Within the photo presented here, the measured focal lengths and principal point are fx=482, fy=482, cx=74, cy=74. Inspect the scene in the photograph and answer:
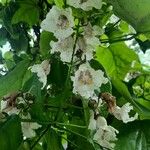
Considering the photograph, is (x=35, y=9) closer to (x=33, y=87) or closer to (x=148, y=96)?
(x=33, y=87)

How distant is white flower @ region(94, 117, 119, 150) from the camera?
85 centimetres

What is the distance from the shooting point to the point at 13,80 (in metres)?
0.96

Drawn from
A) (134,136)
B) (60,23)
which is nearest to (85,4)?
(60,23)

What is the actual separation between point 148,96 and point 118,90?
6.9 inches

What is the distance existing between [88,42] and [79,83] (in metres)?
0.08

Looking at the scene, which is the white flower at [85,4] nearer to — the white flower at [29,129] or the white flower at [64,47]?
the white flower at [64,47]

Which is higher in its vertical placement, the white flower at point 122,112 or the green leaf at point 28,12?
the green leaf at point 28,12

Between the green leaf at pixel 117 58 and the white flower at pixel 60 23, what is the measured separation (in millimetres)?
212

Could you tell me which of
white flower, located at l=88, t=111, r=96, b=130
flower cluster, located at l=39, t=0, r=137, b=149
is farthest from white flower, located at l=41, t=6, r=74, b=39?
white flower, located at l=88, t=111, r=96, b=130

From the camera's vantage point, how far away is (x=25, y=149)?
2.99 ft

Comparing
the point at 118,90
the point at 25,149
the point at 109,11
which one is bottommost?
the point at 25,149

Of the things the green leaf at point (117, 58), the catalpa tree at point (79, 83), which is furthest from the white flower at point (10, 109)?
the green leaf at point (117, 58)

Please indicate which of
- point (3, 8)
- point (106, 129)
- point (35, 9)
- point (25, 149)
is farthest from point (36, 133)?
point (3, 8)

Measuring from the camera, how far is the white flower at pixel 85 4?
2.43 ft
